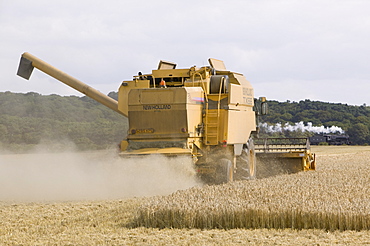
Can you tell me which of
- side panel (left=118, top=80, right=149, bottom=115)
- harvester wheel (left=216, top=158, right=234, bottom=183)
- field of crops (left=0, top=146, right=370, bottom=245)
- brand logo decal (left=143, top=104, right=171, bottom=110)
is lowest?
field of crops (left=0, top=146, right=370, bottom=245)

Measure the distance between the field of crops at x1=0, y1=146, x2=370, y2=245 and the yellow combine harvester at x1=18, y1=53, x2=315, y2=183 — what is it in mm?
2972

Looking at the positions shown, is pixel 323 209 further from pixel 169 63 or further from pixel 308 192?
pixel 169 63

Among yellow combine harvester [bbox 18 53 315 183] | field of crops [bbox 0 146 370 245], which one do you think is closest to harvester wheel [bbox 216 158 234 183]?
yellow combine harvester [bbox 18 53 315 183]

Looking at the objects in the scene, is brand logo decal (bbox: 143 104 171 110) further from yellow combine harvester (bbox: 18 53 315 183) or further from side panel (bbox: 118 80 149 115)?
side panel (bbox: 118 80 149 115)

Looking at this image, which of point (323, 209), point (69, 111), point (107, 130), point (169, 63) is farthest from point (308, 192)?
point (69, 111)

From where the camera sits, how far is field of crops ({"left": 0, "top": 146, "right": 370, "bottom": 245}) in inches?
289

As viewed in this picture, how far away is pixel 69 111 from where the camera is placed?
76.6 ft

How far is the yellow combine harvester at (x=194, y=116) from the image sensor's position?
506 inches

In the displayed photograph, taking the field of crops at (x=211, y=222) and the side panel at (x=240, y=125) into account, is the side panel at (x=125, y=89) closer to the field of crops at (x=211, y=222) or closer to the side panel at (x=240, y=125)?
the side panel at (x=240, y=125)

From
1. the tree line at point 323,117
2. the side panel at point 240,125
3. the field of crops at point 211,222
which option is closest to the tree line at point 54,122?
the side panel at point 240,125

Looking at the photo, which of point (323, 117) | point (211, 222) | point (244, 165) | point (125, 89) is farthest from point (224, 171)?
point (323, 117)

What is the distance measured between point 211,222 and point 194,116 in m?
5.16

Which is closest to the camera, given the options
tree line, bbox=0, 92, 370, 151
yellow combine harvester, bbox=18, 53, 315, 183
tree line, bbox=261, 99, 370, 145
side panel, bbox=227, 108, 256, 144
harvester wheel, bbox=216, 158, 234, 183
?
yellow combine harvester, bbox=18, 53, 315, 183

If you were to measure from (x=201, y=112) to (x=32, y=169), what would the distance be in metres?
6.23
